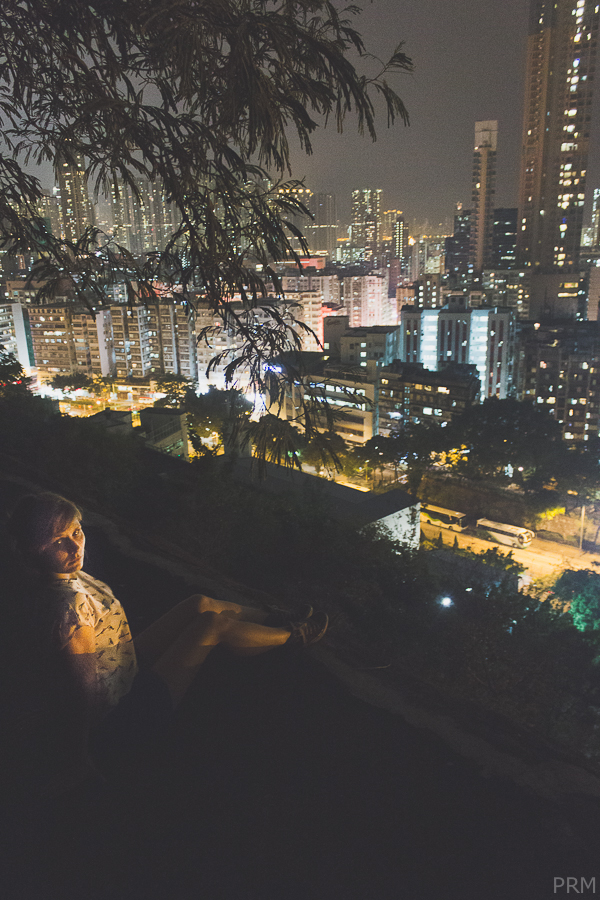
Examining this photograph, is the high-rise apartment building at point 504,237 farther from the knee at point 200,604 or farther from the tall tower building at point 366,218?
the knee at point 200,604

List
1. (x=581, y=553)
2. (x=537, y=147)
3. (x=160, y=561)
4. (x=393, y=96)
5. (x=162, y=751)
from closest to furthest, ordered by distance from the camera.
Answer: (x=162, y=751) < (x=393, y=96) < (x=160, y=561) < (x=581, y=553) < (x=537, y=147)

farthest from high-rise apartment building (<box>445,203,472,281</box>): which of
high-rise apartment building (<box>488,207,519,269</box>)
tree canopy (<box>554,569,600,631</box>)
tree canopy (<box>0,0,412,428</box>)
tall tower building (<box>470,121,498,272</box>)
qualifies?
tree canopy (<box>0,0,412,428</box>)

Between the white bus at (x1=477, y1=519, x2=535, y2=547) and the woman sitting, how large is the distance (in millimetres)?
12378

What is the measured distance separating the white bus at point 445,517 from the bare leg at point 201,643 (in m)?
12.2

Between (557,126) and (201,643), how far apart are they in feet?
150

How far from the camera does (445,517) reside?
44.7 ft

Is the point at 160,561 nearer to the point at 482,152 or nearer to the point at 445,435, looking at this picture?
the point at 445,435

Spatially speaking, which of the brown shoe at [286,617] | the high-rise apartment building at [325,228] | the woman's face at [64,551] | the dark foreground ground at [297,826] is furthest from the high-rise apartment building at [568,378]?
the high-rise apartment building at [325,228]

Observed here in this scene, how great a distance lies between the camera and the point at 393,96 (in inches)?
56.6

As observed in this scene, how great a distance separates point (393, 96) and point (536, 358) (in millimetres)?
25666

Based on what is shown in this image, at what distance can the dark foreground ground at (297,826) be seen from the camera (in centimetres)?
103

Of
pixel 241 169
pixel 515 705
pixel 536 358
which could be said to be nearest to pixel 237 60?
pixel 241 169

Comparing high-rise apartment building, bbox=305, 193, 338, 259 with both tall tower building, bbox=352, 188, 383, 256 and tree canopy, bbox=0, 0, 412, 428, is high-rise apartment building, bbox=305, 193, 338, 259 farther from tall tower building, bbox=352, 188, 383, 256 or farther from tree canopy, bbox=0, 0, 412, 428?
tree canopy, bbox=0, 0, 412, 428

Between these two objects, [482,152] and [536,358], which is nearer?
[536,358]
